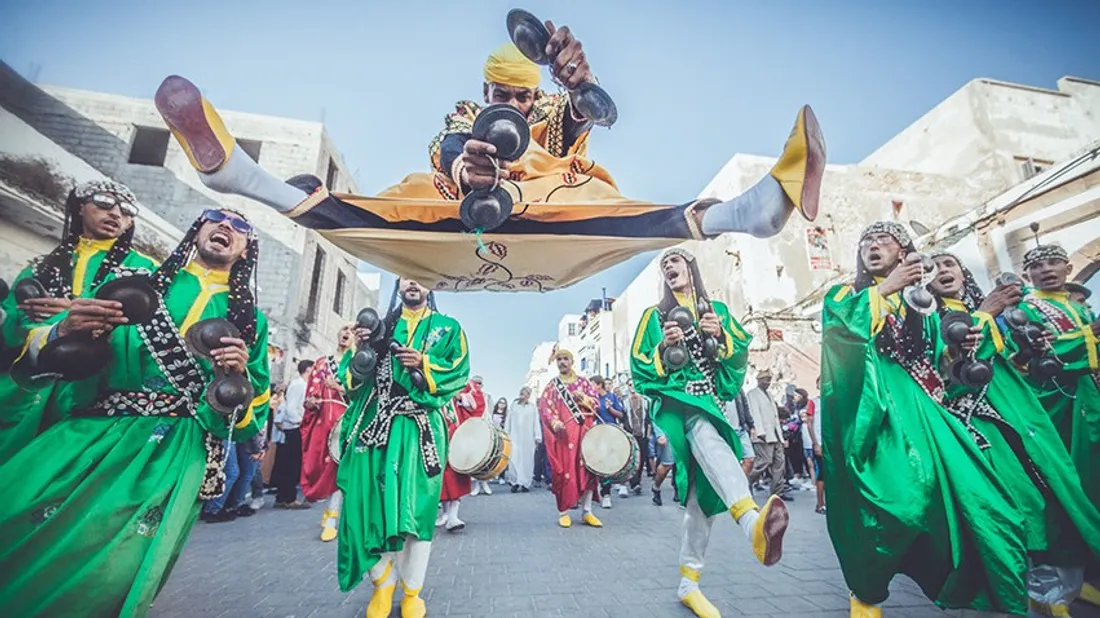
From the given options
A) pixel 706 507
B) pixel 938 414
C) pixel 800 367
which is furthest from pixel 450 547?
pixel 800 367

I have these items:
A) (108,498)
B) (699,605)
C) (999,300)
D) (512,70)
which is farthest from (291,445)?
(999,300)

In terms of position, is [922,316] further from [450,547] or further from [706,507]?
[450,547]

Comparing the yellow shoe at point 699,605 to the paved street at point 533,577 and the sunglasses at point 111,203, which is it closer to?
the paved street at point 533,577

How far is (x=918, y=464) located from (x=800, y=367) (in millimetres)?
13952

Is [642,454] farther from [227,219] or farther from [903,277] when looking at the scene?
[227,219]

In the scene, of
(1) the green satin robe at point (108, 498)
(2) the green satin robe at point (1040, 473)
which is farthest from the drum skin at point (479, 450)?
(2) the green satin robe at point (1040, 473)

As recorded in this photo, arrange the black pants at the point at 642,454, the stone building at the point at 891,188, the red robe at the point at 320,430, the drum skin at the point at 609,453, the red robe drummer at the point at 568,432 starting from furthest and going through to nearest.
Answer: the stone building at the point at 891,188
the black pants at the point at 642,454
the red robe drummer at the point at 568,432
the red robe at the point at 320,430
the drum skin at the point at 609,453

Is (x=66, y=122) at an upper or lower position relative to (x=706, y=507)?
upper

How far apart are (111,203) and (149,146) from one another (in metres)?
14.7

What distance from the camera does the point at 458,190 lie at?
2.33 meters

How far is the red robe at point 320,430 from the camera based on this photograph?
589 cm

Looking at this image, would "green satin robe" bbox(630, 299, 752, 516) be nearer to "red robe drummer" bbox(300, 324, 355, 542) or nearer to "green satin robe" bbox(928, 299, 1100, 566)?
"green satin robe" bbox(928, 299, 1100, 566)

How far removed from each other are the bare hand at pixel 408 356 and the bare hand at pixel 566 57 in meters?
1.90

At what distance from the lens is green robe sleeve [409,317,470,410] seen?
131 inches
